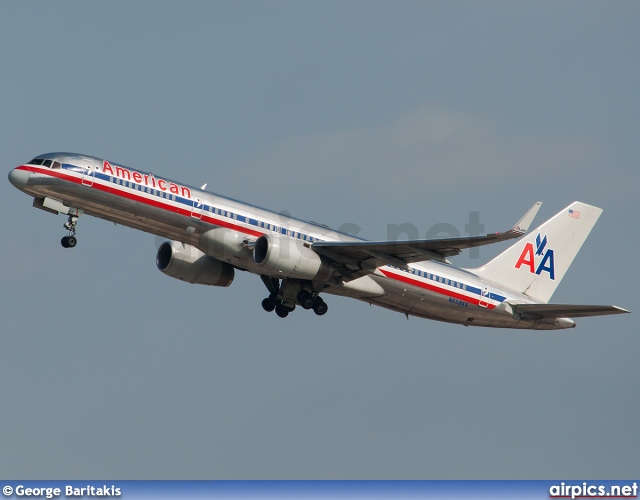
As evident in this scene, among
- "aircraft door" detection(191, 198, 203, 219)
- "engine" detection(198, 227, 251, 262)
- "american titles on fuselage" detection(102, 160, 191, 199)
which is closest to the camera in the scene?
"american titles on fuselage" detection(102, 160, 191, 199)

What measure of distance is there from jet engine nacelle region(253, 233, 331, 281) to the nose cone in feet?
31.7

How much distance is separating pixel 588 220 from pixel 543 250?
3.30 meters

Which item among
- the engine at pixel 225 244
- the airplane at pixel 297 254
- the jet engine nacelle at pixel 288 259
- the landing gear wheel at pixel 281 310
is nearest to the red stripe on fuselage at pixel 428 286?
the airplane at pixel 297 254

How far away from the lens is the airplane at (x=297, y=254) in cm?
4231

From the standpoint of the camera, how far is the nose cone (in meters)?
42.0

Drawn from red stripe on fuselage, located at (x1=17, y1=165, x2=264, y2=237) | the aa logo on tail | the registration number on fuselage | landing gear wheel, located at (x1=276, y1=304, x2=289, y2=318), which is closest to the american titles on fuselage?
red stripe on fuselage, located at (x1=17, y1=165, x2=264, y2=237)

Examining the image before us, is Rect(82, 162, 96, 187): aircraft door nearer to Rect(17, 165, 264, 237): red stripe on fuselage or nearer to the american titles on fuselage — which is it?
Rect(17, 165, 264, 237): red stripe on fuselage

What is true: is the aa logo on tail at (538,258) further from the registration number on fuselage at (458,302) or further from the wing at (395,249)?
the wing at (395,249)

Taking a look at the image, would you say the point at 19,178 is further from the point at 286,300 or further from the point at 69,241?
the point at 286,300

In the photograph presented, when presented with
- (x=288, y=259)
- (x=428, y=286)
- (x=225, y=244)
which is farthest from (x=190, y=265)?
(x=428, y=286)

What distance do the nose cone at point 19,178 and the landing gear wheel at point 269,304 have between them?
44.6ft

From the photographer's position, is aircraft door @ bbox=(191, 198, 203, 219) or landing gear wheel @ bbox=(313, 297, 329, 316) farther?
landing gear wheel @ bbox=(313, 297, 329, 316)

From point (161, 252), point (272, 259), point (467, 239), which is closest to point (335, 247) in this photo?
point (272, 259)
